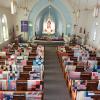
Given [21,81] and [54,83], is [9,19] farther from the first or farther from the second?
[21,81]

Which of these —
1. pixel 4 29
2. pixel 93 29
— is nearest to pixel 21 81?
pixel 4 29

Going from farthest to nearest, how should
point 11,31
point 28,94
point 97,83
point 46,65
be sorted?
point 11,31, point 46,65, point 97,83, point 28,94

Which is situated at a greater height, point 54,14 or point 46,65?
point 54,14

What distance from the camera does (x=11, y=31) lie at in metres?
19.5

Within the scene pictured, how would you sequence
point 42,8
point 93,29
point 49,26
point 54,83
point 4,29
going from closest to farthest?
point 54,83 < point 93,29 < point 4,29 < point 42,8 < point 49,26

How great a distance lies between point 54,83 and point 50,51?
25.7 feet

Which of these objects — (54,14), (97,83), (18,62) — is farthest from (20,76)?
(54,14)

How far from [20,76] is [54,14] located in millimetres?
17422

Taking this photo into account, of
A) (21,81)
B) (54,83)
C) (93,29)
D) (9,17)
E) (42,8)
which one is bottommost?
(54,83)

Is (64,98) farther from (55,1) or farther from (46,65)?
(55,1)

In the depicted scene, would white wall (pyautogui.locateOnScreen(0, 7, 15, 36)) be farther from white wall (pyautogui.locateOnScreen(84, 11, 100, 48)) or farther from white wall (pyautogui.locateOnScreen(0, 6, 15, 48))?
white wall (pyautogui.locateOnScreen(84, 11, 100, 48))

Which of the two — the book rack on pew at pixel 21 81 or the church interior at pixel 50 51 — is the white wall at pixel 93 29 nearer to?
the church interior at pixel 50 51

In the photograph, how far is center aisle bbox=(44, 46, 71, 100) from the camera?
7.85 m

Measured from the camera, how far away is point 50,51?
16984 mm
